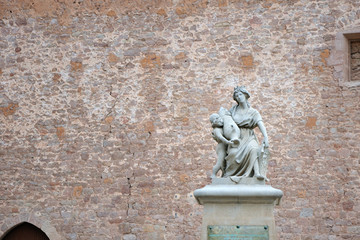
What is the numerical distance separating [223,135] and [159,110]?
417 centimetres

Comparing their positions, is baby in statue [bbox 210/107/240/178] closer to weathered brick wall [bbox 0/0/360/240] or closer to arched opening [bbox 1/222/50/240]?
weathered brick wall [bbox 0/0/360/240]

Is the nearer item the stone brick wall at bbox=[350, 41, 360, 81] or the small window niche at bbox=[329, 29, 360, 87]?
the small window niche at bbox=[329, 29, 360, 87]

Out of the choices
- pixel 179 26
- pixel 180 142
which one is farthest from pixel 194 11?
pixel 180 142

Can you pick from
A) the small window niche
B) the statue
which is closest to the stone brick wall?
the small window niche

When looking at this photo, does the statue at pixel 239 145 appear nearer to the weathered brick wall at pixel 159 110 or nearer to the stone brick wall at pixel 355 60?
the weathered brick wall at pixel 159 110

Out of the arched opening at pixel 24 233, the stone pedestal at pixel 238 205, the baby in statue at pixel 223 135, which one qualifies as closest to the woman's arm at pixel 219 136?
the baby in statue at pixel 223 135

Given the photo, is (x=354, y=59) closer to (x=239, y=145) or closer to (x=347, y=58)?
(x=347, y=58)

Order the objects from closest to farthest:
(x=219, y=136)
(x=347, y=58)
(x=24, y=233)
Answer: (x=219, y=136)
(x=347, y=58)
(x=24, y=233)

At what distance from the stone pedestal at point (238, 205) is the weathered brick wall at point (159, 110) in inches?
148

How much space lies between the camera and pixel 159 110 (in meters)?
11.4

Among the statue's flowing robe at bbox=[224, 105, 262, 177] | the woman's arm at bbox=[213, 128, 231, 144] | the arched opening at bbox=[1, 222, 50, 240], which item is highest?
the woman's arm at bbox=[213, 128, 231, 144]

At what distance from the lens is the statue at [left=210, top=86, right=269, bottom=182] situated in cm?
707

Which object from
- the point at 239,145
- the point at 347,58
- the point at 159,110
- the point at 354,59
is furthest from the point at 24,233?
the point at 354,59

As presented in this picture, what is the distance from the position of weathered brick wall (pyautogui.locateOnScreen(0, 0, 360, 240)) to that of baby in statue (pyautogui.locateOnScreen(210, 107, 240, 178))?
360 centimetres
